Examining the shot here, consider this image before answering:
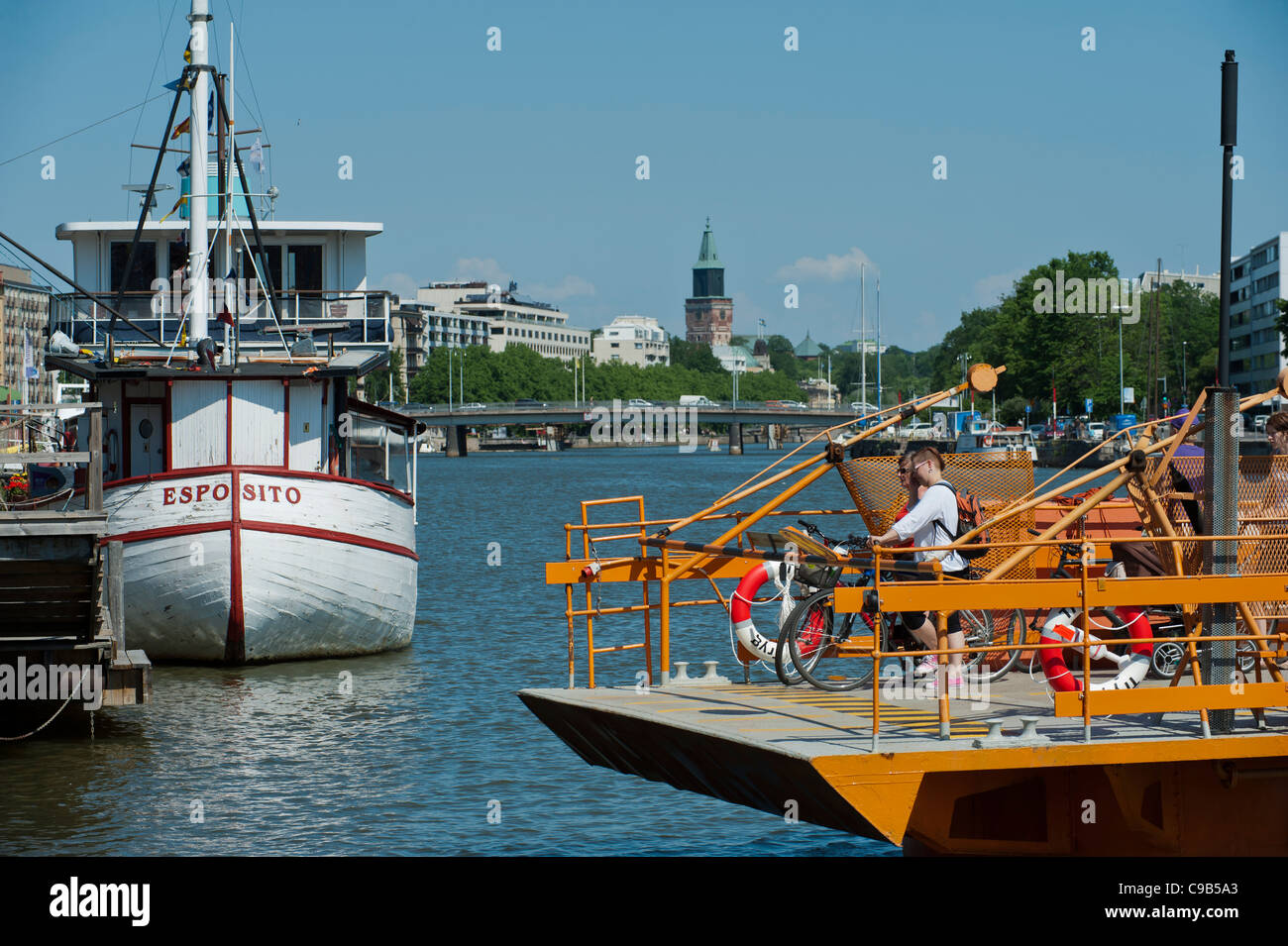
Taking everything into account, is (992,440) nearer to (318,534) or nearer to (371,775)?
(318,534)

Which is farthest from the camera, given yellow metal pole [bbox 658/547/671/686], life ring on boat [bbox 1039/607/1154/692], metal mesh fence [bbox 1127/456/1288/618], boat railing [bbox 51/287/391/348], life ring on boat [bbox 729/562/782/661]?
boat railing [bbox 51/287/391/348]

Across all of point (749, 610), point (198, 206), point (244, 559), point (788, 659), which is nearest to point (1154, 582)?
point (788, 659)

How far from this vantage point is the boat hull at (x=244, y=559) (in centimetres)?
2098

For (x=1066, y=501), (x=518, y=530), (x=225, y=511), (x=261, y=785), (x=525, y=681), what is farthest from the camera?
(x=518, y=530)

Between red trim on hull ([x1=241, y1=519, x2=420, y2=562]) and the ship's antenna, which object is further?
the ship's antenna

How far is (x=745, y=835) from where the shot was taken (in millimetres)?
13836

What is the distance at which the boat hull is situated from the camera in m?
21.0

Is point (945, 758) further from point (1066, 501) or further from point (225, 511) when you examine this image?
point (225, 511)

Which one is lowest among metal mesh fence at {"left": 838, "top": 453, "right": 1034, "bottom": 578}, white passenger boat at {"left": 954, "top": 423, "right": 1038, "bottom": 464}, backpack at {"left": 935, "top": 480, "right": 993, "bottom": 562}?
backpack at {"left": 935, "top": 480, "right": 993, "bottom": 562}

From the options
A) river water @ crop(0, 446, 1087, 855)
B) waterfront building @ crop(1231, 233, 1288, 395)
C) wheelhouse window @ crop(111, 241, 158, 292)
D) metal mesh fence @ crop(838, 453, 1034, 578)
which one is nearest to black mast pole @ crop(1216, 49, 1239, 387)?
metal mesh fence @ crop(838, 453, 1034, 578)

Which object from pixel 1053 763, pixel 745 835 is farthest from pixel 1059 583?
pixel 745 835

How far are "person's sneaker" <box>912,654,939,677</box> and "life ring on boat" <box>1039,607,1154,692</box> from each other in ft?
2.29

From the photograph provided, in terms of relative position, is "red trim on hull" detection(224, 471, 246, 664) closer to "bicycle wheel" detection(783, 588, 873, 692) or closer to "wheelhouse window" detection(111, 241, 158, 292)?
"wheelhouse window" detection(111, 241, 158, 292)
